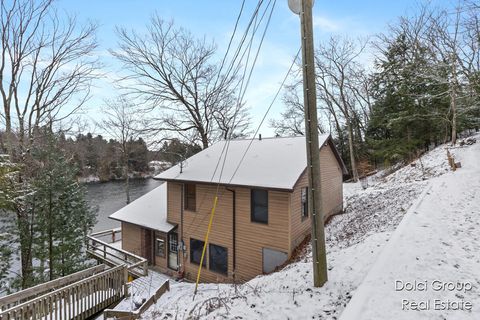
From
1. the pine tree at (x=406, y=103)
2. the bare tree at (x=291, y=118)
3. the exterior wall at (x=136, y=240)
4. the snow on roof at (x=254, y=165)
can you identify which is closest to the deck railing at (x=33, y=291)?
the exterior wall at (x=136, y=240)

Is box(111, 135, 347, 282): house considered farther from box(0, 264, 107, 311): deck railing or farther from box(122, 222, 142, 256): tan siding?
box(0, 264, 107, 311): deck railing

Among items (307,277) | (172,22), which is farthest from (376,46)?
(307,277)

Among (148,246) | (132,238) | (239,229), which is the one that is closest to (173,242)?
(148,246)

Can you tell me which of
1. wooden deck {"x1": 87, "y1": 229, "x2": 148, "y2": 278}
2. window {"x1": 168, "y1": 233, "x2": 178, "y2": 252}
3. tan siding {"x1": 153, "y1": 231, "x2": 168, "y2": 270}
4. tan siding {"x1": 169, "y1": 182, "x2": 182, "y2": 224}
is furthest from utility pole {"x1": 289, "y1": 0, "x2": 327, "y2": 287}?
tan siding {"x1": 153, "y1": 231, "x2": 168, "y2": 270}

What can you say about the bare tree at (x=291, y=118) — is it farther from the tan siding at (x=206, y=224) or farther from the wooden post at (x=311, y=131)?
the wooden post at (x=311, y=131)

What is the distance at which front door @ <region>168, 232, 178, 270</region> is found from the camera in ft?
42.1

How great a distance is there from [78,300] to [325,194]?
10991 mm

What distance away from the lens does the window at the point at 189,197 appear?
1225cm

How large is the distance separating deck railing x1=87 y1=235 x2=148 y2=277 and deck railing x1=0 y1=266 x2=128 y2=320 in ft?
4.18

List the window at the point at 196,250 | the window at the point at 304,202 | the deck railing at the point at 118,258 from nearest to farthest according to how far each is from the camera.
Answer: the window at the point at 304,202, the deck railing at the point at 118,258, the window at the point at 196,250

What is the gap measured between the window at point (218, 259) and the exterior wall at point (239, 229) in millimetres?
188

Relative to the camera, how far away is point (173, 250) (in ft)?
42.5

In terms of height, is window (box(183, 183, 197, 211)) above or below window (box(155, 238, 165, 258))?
above

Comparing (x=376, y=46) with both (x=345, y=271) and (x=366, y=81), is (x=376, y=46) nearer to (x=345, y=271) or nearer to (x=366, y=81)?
(x=366, y=81)
